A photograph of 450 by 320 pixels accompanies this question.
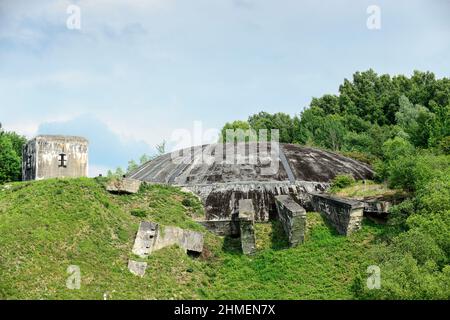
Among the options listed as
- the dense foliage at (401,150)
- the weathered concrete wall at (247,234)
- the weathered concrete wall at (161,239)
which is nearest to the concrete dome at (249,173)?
the dense foliage at (401,150)

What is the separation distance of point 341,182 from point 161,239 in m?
10.8

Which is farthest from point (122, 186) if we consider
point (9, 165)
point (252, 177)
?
point (9, 165)

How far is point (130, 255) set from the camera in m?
26.4

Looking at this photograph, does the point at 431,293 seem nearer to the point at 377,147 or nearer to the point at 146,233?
the point at 146,233

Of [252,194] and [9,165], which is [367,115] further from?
[252,194]

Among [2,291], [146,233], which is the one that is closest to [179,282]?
[146,233]

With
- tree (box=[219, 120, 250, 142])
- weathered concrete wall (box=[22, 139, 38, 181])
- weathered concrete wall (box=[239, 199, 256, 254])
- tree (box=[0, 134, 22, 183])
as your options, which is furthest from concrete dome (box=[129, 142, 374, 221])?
tree (box=[219, 120, 250, 142])

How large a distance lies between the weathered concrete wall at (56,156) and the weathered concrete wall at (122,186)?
4976mm

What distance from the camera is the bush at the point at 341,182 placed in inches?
1352

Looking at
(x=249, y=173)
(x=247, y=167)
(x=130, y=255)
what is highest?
(x=247, y=167)

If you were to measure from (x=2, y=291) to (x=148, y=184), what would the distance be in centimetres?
1253

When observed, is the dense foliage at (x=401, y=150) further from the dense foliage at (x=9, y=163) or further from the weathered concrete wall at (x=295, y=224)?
the dense foliage at (x=9, y=163)
